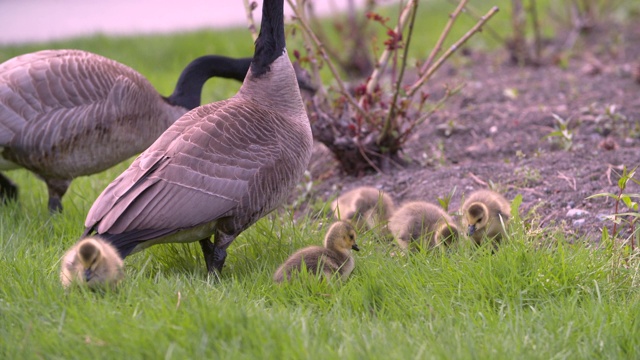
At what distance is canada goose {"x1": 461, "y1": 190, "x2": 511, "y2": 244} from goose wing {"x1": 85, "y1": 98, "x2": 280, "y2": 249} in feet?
3.90

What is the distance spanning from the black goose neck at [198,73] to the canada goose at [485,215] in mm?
2330

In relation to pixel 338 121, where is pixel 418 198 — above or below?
below

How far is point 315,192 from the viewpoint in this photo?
654 cm

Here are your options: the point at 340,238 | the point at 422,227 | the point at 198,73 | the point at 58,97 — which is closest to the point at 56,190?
the point at 58,97

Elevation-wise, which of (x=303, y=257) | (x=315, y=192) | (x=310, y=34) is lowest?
(x=315, y=192)

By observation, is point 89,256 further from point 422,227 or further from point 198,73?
point 198,73

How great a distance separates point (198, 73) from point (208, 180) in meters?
2.34

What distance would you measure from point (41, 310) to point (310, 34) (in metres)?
3.05

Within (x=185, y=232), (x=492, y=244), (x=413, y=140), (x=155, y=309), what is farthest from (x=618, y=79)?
(x=155, y=309)

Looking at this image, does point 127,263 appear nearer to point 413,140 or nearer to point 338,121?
point 338,121

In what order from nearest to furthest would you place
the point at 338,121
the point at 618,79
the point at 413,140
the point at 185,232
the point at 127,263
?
the point at 185,232, the point at 127,263, the point at 338,121, the point at 413,140, the point at 618,79

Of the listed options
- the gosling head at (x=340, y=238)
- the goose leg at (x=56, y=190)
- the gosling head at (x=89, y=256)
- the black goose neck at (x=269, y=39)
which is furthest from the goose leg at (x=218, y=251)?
the goose leg at (x=56, y=190)

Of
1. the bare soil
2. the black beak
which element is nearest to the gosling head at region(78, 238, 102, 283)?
the black beak

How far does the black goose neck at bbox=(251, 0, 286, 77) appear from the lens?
5.07 m
